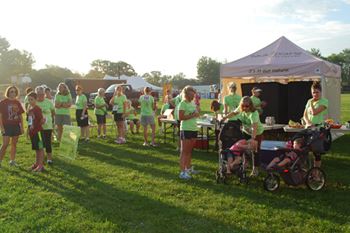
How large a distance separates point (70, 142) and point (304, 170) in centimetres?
495

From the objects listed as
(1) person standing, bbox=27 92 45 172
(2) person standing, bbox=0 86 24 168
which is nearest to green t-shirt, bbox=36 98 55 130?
(1) person standing, bbox=27 92 45 172

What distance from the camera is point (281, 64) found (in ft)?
34.2

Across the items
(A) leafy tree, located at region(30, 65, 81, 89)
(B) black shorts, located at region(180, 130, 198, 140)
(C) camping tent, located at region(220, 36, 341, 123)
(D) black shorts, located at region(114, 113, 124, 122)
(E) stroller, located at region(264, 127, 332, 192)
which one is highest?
(A) leafy tree, located at region(30, 65, 81, 89)

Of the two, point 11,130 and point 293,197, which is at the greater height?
point 11,130

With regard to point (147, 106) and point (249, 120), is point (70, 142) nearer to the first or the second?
point (147, 106)

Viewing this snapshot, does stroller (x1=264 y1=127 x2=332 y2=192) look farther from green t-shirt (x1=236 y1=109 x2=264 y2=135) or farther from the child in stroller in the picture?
green t-shirt (x1=236 y1=109 x2=264 y2=135)

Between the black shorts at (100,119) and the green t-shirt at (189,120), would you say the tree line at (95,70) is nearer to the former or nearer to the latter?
the black shorts at (100,119)

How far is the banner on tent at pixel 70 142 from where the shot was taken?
8.20m

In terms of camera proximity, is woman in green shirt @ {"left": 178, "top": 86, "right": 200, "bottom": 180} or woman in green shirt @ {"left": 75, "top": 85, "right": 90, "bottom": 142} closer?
woman in green shirt @ {"left": 178, "top": 86, "right": 200, "bottom": 180}

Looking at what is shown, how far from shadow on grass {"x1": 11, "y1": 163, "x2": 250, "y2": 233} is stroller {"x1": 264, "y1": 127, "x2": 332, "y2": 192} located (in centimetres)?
164

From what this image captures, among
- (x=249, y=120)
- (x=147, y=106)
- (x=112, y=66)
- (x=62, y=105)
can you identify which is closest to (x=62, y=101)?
(x=62, y=105)

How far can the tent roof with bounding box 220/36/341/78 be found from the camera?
10.0 meters

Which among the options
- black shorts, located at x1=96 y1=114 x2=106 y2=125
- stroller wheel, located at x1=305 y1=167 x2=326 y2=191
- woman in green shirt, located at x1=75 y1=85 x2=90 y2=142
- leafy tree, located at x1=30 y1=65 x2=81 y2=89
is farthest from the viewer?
leafy tree, located at x1=30 y1=65 x2=81 y2=89

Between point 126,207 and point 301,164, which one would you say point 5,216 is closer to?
point 126,207
